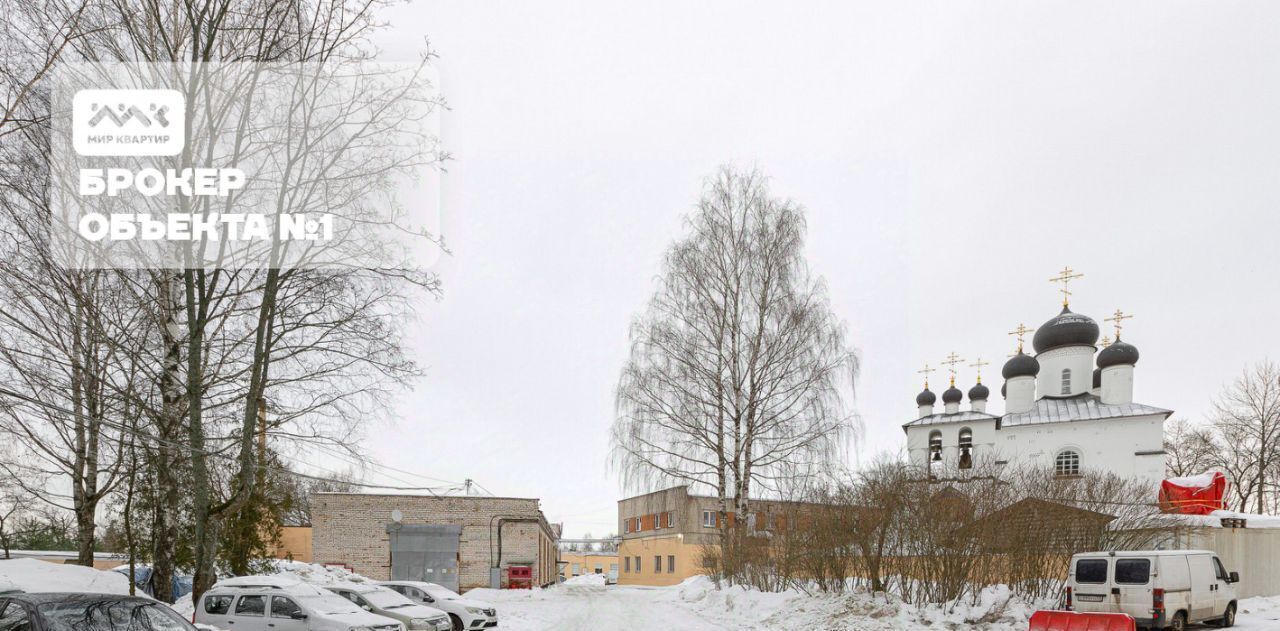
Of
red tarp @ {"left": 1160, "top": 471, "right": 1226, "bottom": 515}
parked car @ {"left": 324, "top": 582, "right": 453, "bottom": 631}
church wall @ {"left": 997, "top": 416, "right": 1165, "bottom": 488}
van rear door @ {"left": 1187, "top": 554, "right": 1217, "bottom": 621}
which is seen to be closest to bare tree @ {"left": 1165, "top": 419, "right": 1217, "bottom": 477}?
church wall @ {"left": 997, "top": 416, "right": 1165, "bottom": 488}

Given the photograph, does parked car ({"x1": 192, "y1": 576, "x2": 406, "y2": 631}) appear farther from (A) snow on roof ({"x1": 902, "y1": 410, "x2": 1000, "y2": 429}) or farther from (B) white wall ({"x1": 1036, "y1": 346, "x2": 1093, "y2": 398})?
(B) white wall ({"x1": 1036, "y1": 346, "x2": 1093, "y2": 398})

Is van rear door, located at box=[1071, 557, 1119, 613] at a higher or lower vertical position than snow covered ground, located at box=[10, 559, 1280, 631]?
higher

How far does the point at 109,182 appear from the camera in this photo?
1162 cm

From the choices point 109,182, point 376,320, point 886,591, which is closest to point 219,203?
point 109,182

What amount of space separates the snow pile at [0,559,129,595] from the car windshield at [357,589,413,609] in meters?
4.33

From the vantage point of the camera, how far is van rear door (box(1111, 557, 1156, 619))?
14305 mm

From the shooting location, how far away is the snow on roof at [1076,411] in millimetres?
40656

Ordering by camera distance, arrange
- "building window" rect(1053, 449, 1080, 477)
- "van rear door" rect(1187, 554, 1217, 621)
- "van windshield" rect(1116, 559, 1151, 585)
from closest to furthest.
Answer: "van windshield" rect(1116, 559, 1151, 585) → "van rear door" rect(1187, 554, 1217, 621) → "building window" rect(1053, 449, 1080, 477)

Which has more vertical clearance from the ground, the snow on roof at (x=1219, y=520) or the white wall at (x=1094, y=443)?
the white wall at (x=1094, y=443)

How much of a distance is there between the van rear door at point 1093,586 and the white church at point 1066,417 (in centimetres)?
2470

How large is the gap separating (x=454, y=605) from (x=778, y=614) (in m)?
7.75

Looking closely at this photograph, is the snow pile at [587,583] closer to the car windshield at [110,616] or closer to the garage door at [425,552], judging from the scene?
the garage door at [425,552]

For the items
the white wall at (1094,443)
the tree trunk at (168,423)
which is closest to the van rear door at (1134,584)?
the tree trunk at (168,423)

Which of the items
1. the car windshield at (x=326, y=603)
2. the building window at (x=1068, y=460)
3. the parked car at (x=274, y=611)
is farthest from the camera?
the building window at (x=1068, y=460)
